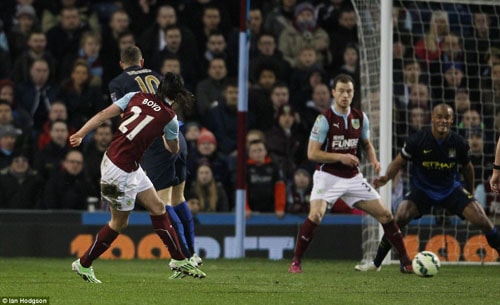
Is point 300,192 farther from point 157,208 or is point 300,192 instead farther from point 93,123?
point 93,123

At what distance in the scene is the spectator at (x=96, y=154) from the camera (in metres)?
16.3

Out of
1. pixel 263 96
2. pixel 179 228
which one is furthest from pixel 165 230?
pixel 263 96

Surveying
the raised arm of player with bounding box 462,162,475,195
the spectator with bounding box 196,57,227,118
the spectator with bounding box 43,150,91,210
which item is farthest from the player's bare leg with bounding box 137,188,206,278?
the spectator with bounding box 196,57,227,118

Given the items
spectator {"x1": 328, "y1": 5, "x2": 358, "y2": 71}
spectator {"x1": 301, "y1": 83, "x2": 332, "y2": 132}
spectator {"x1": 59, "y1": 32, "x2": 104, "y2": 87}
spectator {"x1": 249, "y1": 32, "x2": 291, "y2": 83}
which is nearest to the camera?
spectator {"x1": 59, "y1": 32, "x2": 104, "y2": 87}

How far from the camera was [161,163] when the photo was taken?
12.3 metres

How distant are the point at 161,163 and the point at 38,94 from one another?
5776 millimetres

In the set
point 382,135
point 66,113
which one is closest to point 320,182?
point 382,135

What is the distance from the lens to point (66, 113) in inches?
672

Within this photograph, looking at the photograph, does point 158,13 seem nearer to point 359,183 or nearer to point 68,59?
point 68,59

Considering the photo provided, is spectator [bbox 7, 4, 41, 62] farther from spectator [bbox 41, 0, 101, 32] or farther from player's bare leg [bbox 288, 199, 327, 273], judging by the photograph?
player's bare leg [bbox 288, 199, 327, 273]

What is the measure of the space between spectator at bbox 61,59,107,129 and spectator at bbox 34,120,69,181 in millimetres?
693

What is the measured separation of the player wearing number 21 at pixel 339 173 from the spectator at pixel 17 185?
501 centimetres

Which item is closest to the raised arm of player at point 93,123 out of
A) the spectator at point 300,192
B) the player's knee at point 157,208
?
the player's knee at point 157,208

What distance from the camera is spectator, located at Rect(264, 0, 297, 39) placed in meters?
19.3
